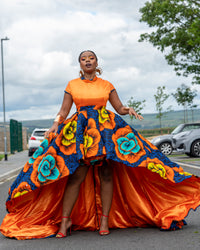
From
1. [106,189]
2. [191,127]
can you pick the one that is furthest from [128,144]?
[191,127]

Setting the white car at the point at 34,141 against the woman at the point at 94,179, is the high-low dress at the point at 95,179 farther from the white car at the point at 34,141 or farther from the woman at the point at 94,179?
the white car at the point at 34,141

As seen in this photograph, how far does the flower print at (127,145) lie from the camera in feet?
13.5

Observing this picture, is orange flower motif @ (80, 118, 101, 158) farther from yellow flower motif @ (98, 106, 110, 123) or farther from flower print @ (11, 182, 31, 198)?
flower print @ (11, 182, 31, 198)

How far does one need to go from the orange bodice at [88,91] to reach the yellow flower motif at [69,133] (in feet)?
0.88

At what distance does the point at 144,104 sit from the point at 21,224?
5337cm

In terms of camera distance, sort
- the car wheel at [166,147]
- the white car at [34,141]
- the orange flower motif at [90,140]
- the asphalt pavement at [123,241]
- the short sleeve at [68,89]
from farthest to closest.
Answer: the white car at [34,141]
the car wheel at [166,147]
the short sleeve at [68,89]
the orange flower motif at [90,140]
the asphalt pavement at [123,241]

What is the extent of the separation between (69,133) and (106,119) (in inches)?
15.0

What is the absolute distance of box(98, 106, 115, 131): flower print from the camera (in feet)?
13.8

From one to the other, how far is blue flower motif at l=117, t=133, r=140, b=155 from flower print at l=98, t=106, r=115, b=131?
0.56ft

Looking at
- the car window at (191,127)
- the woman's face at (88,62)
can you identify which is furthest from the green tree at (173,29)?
the woman's face at (88,62)

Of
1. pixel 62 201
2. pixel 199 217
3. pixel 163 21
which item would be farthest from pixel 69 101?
pixel 163 21

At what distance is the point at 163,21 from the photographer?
26.5 meters

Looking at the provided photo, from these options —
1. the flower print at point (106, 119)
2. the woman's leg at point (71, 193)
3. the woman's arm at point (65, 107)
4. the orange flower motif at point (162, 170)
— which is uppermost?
the woman's arm at point (65, 107)

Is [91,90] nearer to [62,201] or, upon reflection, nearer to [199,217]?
[62,201]
